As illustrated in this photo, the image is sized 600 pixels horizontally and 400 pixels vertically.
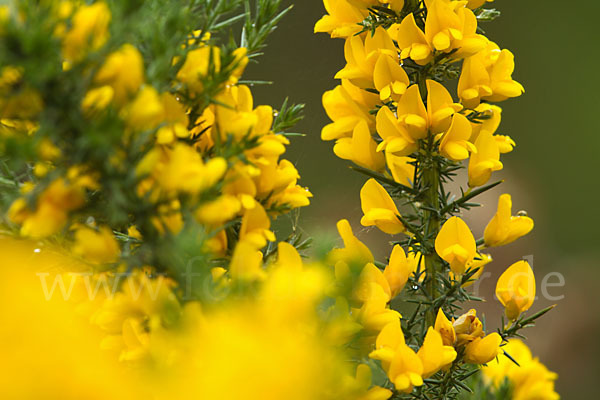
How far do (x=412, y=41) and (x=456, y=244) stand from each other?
0.17 meters

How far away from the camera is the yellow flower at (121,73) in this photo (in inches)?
13.1

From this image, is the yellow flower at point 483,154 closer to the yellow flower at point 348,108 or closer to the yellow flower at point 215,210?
the yellow flower at point 348,108

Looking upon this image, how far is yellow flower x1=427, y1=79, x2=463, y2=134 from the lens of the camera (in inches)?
21.6

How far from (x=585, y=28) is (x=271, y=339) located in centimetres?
222

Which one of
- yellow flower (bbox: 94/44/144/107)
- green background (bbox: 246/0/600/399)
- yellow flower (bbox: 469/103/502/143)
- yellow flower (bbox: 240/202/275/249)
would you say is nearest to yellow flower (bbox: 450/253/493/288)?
yellow flower (bbox: 469/103/502/143)

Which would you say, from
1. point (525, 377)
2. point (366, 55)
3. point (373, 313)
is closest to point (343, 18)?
point (366, 55)

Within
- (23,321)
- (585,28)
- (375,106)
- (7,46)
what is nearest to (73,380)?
(23,321)

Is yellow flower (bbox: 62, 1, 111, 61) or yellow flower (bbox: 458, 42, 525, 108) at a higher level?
yellow flower (bbox: 458, 42, 525, 108)

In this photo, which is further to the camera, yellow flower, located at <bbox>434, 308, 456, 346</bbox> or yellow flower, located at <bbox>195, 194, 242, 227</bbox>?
yellow flower, located at <bbox>434, 308, 456, 346</bbox>

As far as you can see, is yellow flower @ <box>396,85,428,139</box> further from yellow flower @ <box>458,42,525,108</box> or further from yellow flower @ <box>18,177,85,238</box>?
yellow flower @ <box>18,177,85,238</box>

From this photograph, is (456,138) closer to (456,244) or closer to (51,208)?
(456,244)

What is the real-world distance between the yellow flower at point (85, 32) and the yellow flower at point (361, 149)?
11.4 inches

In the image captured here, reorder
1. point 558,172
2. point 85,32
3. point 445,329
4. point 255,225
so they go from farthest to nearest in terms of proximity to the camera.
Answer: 1. point 558,172
2. point 445,329
3. point 255,225
4. point 85,32

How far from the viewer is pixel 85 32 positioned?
0.33m
